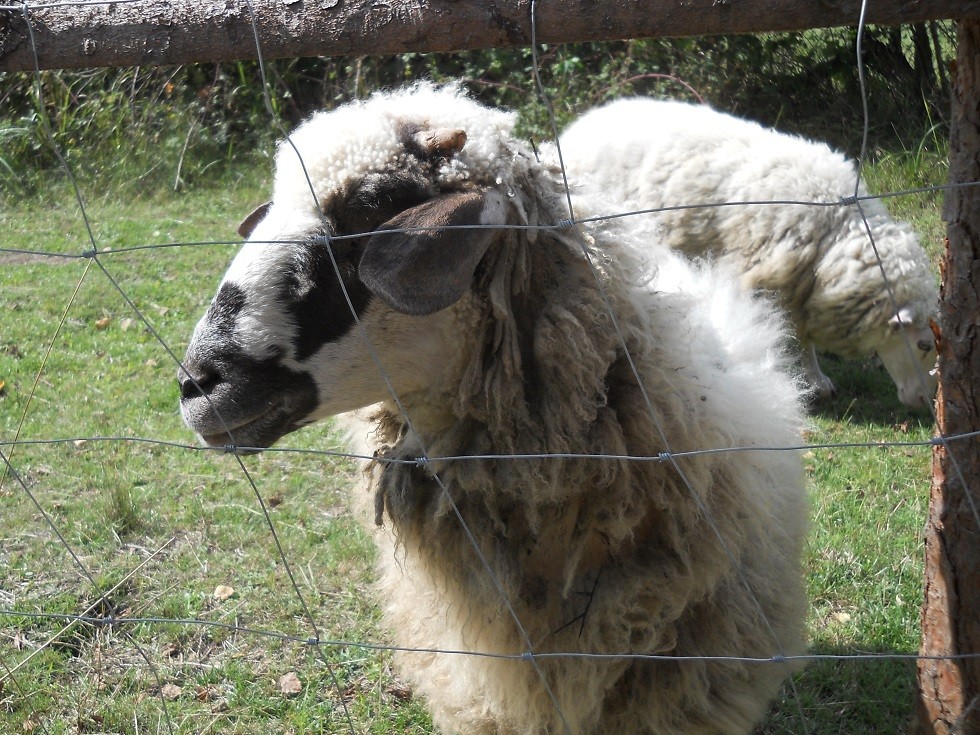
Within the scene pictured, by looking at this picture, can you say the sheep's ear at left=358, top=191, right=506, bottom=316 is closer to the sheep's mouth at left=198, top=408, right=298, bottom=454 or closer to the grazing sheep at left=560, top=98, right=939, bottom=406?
the sheep's mouth at left=198, top=408, right=298, bottom=454

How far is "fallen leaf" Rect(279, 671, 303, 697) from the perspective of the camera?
3119mm

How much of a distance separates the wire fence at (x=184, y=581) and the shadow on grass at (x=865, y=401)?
97 centimetres

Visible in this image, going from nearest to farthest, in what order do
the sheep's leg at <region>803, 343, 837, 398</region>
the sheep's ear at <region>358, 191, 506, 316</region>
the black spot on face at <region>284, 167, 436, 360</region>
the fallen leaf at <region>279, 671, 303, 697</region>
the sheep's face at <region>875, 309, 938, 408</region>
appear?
the sheep's ear at <region>358, 191, 506, 316</region> < the black spot on face at <region>284, 167, 436, 360</region> < the fallen leaf at <region>279, 671, 303, 697</region> < the sheep's face at <region>875, 309, 938, 408</region> < the sheep's leg at <region>803, 343, 837, 398</region>

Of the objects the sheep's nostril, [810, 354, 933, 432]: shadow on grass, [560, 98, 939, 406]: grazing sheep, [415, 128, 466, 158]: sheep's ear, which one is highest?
[415, 128, 466, 158]: sheep's ear

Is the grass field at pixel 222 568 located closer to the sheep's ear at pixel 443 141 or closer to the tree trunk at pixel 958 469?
the tree trunk at pixel 958 469

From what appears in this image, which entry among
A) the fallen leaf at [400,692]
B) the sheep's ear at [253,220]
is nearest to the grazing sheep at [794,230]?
the sheep's ear at [253,220]

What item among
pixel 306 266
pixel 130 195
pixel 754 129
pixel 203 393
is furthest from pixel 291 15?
pixel 130 195

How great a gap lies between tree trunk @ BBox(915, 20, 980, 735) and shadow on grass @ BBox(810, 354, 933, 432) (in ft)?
9.90

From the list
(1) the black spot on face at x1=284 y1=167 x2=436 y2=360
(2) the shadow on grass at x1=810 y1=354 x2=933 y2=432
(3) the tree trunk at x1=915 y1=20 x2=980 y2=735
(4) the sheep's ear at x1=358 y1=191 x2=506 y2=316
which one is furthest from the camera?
(2) the shadow on grass at x1=810 y1=354 x2=933 y2=432

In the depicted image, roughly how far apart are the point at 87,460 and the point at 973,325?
3.89m

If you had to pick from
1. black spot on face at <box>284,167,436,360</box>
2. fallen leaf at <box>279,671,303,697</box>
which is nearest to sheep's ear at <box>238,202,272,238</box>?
black spot on face at <box>284,167,436,360</box>

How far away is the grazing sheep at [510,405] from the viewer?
203cm

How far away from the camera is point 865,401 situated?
5.31 meters

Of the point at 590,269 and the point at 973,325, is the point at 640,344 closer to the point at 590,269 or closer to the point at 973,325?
the point at 590,269
